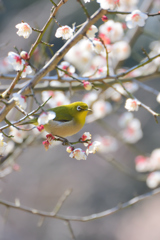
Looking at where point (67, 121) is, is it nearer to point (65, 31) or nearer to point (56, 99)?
→ point (65, 31)

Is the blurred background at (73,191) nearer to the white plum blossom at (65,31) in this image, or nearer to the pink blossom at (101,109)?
the pink blossom at (101,109)

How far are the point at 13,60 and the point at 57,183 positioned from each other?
447cm

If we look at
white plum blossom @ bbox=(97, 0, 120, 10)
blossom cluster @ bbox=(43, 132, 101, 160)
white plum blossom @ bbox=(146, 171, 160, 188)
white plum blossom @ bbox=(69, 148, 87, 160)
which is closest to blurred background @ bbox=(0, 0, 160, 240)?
white plum blossom @ bbox=(146, 171, 160, 188)

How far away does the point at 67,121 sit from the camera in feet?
5.75

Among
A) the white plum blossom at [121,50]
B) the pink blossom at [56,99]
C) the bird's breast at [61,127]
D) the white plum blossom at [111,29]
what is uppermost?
the white plum blossom at [121,50]

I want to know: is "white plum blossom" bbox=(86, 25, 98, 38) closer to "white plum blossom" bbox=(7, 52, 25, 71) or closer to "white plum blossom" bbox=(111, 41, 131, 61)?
"white plum blossom" bbox=(7, 52, 25, 71)

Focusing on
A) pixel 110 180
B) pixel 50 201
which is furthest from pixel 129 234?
pixel 50 201

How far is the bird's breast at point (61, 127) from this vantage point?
169cm

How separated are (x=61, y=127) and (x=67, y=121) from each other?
0.21ft

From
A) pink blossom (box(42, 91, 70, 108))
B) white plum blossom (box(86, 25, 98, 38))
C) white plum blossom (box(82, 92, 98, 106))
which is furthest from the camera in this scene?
white plum blossom (box(82, 92, 98, 106))

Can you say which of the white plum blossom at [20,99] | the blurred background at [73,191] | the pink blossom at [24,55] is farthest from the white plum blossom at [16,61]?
the blurred background at [73,191]

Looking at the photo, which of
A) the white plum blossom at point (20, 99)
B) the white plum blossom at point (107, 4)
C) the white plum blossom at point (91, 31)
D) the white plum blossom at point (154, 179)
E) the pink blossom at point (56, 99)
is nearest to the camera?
the white plum blossom at point (20, 99)

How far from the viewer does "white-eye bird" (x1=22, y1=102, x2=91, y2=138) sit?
66.7 inches

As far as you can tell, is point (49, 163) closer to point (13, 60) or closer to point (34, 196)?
point (34, 196)
